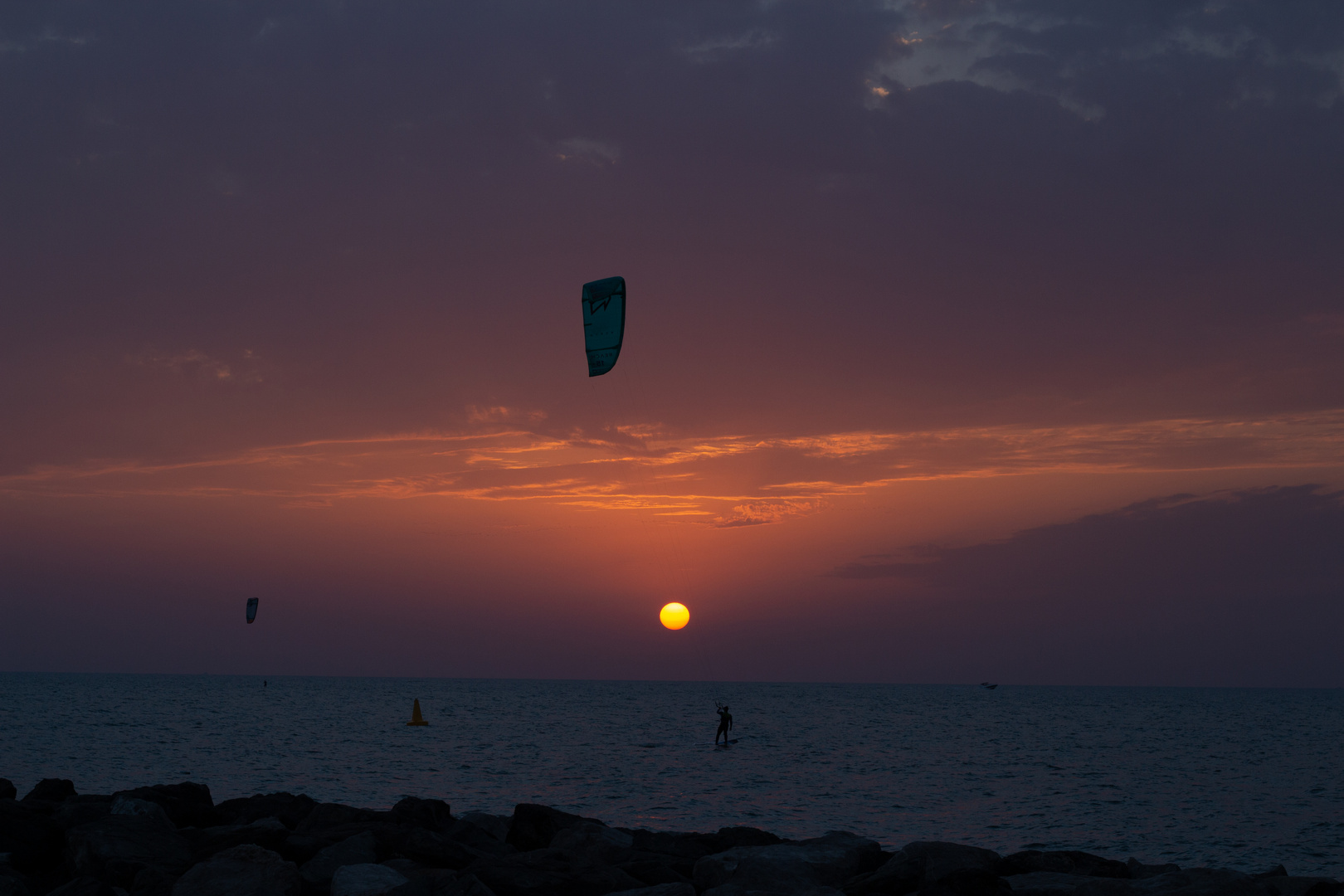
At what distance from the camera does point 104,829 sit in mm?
13531

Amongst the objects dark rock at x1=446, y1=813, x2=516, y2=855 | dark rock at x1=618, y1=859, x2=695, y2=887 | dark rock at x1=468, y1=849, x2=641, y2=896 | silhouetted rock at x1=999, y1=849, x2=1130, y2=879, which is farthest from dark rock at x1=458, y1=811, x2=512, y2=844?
silhouetted rock at x1=999, y1=849, x2=1130, y2=879

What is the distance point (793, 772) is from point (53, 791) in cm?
2504

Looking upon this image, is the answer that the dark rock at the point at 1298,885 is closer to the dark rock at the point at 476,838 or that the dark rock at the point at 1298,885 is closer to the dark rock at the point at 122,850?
the dark rock at the point at 476,838

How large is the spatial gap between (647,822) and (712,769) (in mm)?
13815

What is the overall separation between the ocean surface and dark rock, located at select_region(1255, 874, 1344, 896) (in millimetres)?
8843

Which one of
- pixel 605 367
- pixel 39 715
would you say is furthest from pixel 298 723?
pixel 605 367

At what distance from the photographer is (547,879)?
12.1 metres

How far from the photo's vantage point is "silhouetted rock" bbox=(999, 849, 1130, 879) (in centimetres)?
1474

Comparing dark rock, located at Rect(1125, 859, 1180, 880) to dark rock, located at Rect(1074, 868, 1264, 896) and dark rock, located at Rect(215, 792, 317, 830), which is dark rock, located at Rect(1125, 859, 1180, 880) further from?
dark rock, located at Rect(215, 792, 317, 830)

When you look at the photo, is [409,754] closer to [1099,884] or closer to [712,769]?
[712,769]

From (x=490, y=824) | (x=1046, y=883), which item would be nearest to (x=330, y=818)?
(x=490, y=824)

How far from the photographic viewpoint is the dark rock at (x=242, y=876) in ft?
36.7

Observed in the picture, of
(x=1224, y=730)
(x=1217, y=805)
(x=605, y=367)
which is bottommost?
(x=1224, y=730)

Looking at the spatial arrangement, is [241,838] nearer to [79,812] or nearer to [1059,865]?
[79,812]
